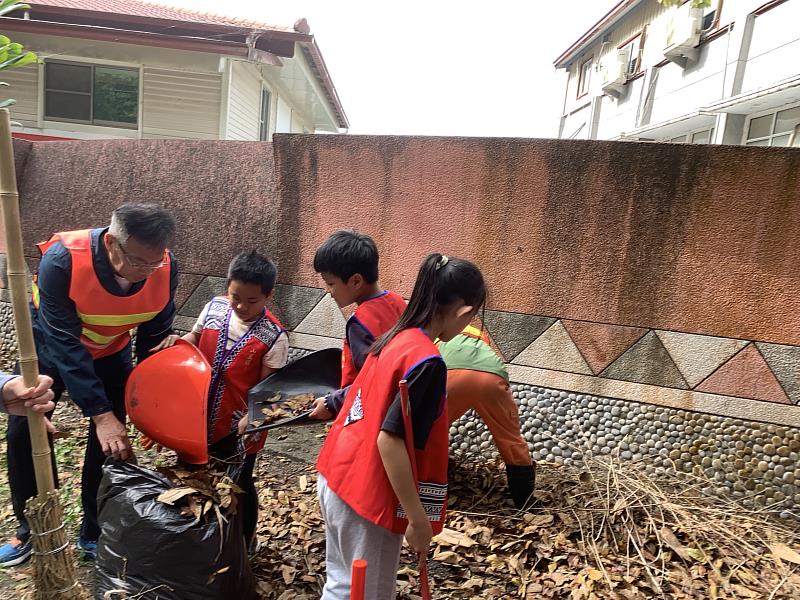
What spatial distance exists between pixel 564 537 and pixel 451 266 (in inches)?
83.9

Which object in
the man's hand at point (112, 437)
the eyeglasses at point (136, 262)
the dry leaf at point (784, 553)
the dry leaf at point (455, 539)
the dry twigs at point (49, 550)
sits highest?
the eyeglasses at point (136, 262)

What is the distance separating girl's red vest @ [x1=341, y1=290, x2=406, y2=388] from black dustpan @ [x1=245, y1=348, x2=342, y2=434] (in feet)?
1.07

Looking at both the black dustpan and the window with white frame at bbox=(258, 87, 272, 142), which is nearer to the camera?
the black dustpan

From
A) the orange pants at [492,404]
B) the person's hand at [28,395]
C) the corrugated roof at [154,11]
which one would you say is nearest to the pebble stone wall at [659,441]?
the orange pants at [492,404]

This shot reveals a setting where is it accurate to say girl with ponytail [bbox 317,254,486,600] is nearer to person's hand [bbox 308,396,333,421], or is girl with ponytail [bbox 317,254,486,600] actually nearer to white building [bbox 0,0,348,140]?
person's hand [bbox 308,396,333,421]

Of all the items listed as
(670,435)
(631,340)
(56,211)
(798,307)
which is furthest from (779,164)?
(56,211)

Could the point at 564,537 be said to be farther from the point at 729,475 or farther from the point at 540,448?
the point at 729,475

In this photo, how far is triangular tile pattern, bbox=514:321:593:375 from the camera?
12.7 ft

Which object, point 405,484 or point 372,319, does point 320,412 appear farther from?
point 405,484

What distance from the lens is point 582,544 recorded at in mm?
2941

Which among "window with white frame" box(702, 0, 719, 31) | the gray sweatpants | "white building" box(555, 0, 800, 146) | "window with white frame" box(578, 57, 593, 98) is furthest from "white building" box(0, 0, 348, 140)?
"window with white frame" box(578, 57, 593, 98)

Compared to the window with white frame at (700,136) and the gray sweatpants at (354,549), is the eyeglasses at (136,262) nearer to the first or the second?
the gray sweatpants at (354,549)

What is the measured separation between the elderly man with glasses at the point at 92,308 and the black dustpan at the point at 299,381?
57 centimetres

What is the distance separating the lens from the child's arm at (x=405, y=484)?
149cm
